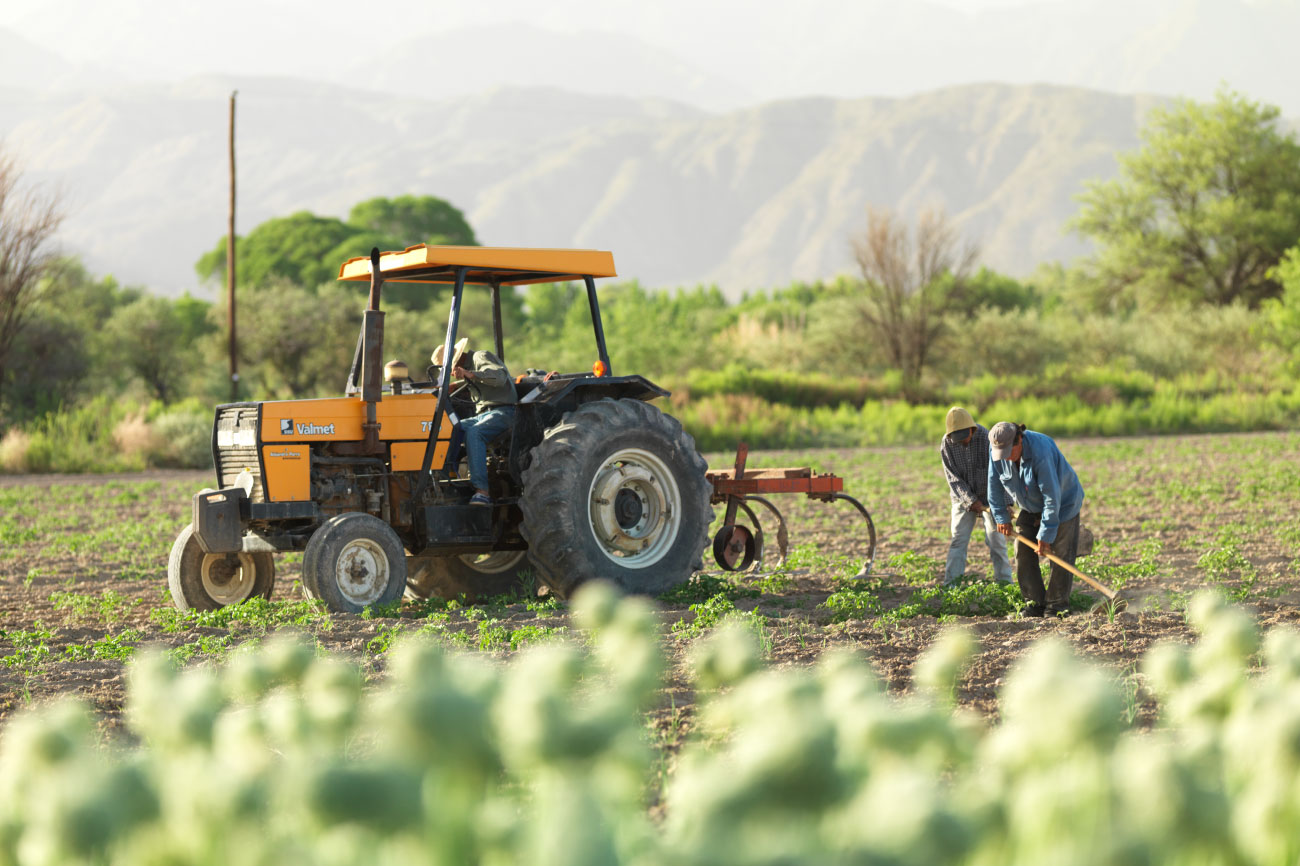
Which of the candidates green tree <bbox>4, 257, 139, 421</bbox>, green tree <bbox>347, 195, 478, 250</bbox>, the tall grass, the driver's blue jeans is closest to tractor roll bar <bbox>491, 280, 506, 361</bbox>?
the driver's blue jeans

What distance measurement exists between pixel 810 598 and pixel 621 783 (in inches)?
276

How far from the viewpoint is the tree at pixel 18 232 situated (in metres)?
23.0

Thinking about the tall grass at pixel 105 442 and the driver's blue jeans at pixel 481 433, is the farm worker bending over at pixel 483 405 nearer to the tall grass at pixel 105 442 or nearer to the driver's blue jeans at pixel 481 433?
the driver's blue jeans at pixel 481 433

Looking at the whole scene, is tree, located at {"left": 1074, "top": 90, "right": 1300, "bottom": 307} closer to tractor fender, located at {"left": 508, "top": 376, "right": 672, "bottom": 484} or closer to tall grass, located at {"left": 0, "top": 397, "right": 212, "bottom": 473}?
tall grass, located at {"left": 0, "top": 397, "right": 212, "bottom": 473}

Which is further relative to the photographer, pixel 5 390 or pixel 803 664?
pixel 5 390

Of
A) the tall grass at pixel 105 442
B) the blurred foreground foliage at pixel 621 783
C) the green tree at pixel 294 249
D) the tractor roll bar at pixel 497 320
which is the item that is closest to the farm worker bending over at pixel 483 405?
the tractor roll bar at pixel 497 320

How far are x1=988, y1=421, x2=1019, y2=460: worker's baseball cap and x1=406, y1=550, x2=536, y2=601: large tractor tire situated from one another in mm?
3460

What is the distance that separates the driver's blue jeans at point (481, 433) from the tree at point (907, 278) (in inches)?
1129

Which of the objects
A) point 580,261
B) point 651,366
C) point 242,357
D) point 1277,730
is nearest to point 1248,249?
point 651,366

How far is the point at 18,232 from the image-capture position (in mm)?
23047

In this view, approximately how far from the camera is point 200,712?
1959mm

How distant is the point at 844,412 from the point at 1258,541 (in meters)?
20.5

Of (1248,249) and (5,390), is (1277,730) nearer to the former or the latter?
(5,390)

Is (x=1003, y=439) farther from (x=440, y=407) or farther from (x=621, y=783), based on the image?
(x=621, y=783)
